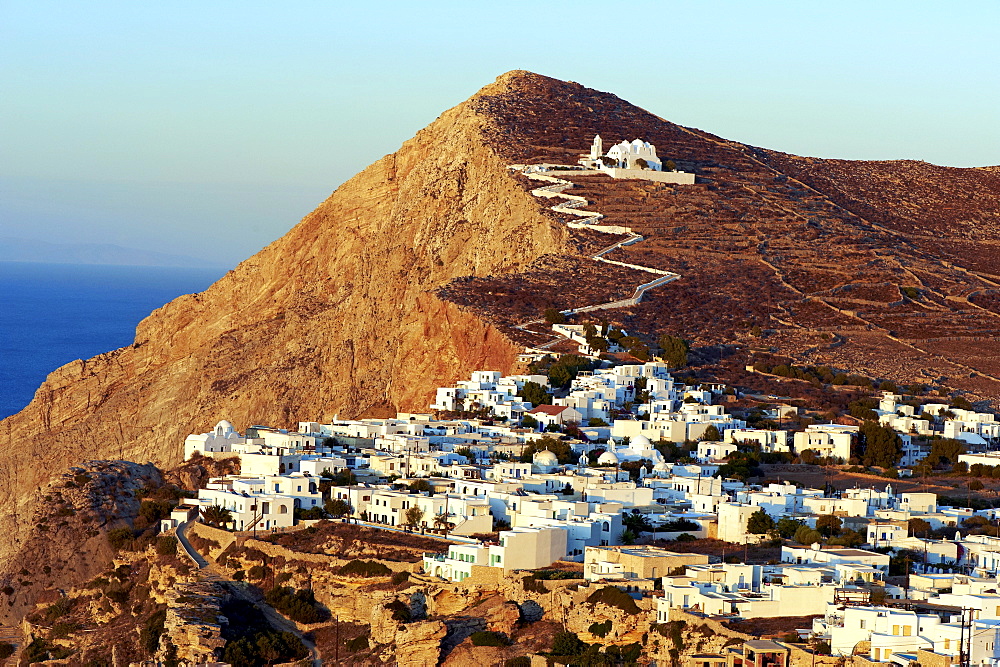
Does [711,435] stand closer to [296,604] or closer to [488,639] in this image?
[296,604]

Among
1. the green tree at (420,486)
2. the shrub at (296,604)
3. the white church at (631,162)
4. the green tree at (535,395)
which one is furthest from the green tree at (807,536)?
the white church at (631,162)

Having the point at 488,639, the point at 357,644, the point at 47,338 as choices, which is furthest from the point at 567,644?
the point at 47,338

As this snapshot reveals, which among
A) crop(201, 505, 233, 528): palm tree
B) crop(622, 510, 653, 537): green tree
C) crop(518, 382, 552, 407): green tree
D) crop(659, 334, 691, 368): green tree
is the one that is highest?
crop(659, 334, 691, 368): green tree

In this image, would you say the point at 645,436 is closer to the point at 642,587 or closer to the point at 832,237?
the point at 642,587

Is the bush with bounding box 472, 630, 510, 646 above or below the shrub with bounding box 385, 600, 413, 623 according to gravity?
below

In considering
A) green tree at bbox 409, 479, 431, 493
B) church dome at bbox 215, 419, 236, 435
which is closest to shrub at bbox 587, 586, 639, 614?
green tree at bbox 409, 479, 431, 493

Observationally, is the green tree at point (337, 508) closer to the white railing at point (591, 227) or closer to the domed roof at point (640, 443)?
the domed roof at point (640, 443)

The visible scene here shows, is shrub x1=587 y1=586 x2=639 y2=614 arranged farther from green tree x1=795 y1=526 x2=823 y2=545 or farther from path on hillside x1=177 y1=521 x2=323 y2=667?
green tree x1=795 y1=526 x2=823 y2=545
